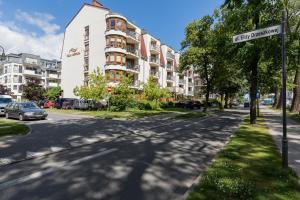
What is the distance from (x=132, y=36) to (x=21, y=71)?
41.4m

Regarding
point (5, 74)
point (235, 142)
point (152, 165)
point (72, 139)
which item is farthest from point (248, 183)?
point (5, 74)

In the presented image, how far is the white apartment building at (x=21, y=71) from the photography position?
226 ft

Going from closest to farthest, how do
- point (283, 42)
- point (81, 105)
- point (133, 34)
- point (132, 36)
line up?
1. point (283, 42)
2. point (81, 105)
3. point (132, 36)
4. point (133, 34)

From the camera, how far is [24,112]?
64.1 feet

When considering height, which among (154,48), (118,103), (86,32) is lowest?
(118,103)

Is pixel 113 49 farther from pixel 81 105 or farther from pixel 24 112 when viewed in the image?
pixel 24 112

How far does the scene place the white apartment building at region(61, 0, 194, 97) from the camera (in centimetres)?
4134

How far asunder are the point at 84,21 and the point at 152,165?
45.2 metres

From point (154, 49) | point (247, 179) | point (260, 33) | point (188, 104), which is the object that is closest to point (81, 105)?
point (188, 104)

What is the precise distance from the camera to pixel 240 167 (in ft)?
21.3

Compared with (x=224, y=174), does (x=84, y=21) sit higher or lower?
higher

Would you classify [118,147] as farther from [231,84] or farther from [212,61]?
[231,84]

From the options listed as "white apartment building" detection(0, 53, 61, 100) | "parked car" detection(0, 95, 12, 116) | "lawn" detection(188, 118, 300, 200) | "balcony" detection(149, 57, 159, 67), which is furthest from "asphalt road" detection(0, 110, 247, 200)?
"white apartment building" detection(0, 53, 61, 100)

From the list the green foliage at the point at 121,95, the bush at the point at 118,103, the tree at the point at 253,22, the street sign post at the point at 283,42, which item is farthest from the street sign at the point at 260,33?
the bush at the point at 118,103
